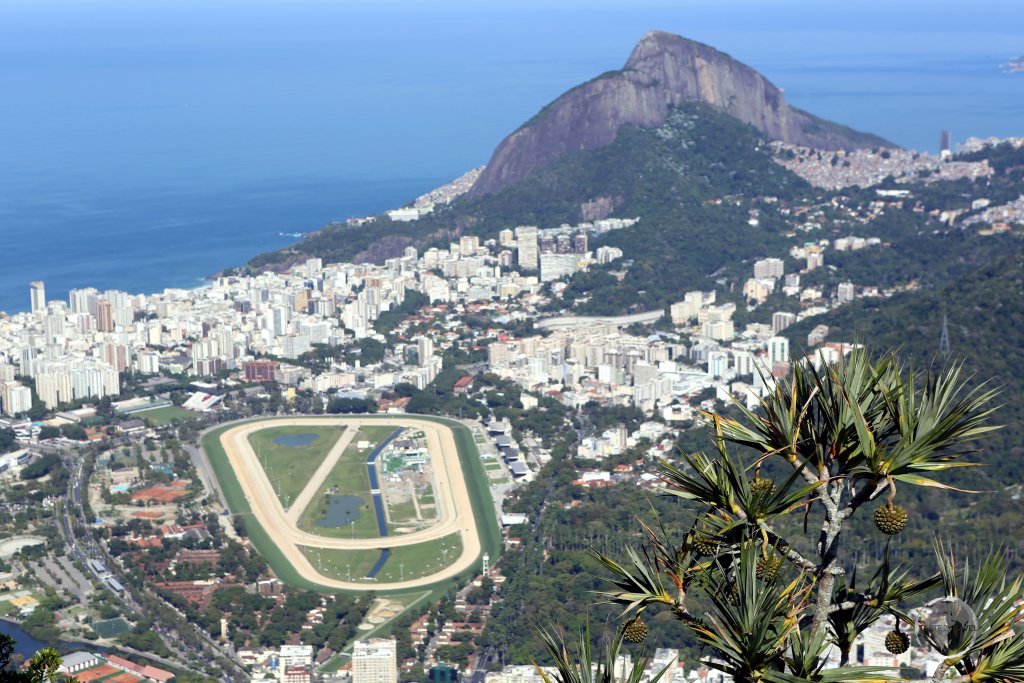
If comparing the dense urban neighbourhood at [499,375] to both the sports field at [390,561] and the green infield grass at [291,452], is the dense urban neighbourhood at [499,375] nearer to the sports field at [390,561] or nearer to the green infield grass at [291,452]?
the sports field at [390,561]

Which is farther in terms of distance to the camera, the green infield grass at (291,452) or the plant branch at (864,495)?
the green infield grass at (291,452)

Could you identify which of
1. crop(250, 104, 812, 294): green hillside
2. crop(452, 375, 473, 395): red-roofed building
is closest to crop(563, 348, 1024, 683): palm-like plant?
crop(452, 375, 473, 395): red-roofed building

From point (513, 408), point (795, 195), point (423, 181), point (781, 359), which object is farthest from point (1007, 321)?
point (423, 181)

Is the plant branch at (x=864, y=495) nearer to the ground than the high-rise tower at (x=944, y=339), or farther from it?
farther from it

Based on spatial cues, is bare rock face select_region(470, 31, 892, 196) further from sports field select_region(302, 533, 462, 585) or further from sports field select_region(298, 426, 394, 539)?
sports field select_region(302, 533, 462, 585)

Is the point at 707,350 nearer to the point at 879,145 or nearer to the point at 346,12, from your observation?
the point at 879,145

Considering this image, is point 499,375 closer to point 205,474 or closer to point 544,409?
point 544,409

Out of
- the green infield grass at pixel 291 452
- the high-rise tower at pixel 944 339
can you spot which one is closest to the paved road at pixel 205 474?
the green infield grass at pixel 291 452
